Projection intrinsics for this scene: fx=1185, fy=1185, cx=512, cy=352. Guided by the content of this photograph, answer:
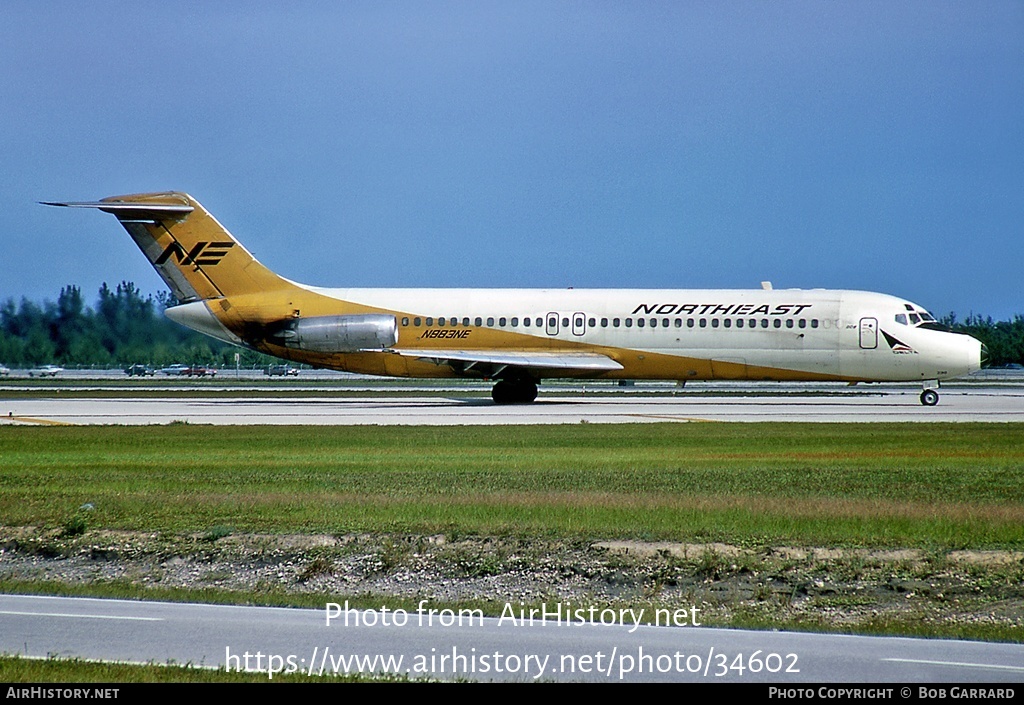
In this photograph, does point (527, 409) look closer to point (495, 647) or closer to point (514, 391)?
point (514, 391)

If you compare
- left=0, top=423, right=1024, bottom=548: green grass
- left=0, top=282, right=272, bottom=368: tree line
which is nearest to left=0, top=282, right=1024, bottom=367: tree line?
left=0, top=282, right=272, bottom=368: tree line

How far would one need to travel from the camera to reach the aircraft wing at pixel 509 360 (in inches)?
1688

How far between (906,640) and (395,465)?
1364 cm

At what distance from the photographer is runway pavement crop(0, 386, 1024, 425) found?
1398 inches

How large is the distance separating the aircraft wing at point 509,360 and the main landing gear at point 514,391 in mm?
859

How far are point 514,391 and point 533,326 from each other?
100 inches

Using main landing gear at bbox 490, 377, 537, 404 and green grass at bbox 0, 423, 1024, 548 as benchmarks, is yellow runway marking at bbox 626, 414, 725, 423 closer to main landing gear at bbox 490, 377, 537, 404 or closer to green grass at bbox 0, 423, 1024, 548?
green grass at bbox 0, 423, 1024, 548

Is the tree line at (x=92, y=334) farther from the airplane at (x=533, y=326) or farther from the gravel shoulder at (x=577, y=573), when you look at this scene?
the gravel shoulder at (x=577, y=573)

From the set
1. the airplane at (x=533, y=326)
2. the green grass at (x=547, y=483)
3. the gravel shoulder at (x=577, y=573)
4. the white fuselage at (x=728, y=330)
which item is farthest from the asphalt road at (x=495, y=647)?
the white fuselage at (x=728, y=330)

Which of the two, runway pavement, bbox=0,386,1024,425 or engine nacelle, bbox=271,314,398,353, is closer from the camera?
runway pavement, bbox=0,386,1024,425

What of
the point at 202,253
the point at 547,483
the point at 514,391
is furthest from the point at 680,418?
the point at 202,253

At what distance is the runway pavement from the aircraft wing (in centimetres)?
142

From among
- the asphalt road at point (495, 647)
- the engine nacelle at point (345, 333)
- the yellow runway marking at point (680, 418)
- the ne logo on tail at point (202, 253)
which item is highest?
the ne logo on tail at point (202, 253)
